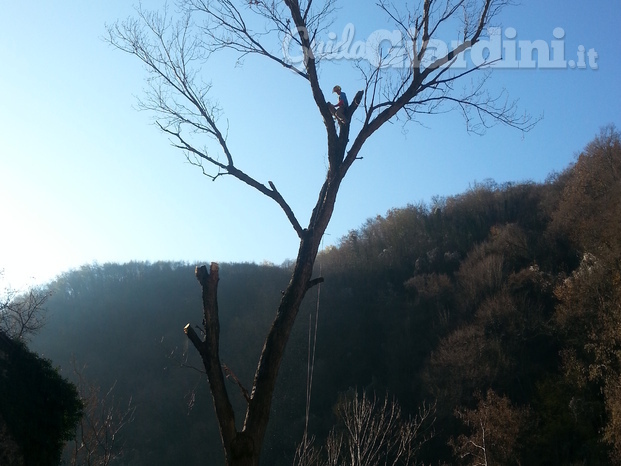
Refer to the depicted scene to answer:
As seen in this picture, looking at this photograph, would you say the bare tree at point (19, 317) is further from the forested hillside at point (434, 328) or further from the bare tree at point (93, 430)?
the forested hillside at point (434, 328)

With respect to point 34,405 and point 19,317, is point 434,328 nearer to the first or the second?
point 19,317

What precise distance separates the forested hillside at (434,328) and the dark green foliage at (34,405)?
1432cm

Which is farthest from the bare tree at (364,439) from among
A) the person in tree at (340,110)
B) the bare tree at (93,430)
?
the person in tree at (340,110)

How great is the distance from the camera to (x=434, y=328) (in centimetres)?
3719

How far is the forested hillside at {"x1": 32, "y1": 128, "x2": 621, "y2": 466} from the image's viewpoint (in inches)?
1050

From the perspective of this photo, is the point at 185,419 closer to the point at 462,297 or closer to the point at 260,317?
the point at 260,317

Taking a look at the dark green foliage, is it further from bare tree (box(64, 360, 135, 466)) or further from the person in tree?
the person in tree

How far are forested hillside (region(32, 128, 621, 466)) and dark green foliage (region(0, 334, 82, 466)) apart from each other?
14.3 meters

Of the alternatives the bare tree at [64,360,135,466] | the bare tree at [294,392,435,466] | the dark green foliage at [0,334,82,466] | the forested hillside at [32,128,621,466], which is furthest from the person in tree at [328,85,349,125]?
the forested hillside at [32,128,621,466]

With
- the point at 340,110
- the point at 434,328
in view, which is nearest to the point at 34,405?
the point at 340,110

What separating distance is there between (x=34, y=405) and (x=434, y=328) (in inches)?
1242

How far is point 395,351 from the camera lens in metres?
37.4

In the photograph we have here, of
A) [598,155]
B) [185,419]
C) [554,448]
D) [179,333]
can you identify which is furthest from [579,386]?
[179,333]

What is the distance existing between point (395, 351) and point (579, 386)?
1216 centimetres
